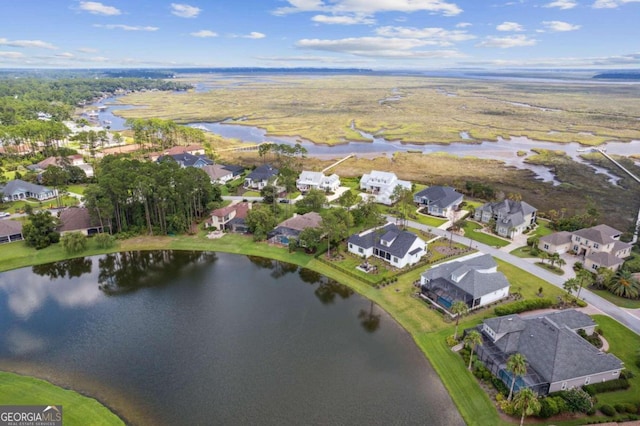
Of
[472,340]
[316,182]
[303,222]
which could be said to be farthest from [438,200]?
[472,340]

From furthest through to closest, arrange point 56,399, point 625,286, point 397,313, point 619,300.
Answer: point 625,286, point 619,300, point 397,313, point 56,399

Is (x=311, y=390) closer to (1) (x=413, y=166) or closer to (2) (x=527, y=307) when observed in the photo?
(2) (x=527, y=307)

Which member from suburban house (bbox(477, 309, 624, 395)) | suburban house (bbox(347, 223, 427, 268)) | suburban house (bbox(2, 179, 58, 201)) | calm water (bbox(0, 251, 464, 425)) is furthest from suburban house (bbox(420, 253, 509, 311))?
suburban house (bbox(2, 179, 58, 201))

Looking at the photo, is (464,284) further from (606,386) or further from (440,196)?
(440,196)

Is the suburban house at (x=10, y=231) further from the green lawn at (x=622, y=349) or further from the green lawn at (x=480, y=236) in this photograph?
the green lawn at (x=622, y=349)

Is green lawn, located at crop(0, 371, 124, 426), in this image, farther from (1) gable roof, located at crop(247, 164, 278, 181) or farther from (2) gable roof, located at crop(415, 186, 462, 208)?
(2) gable roof, located at crop(415, 186, 462, 208)
